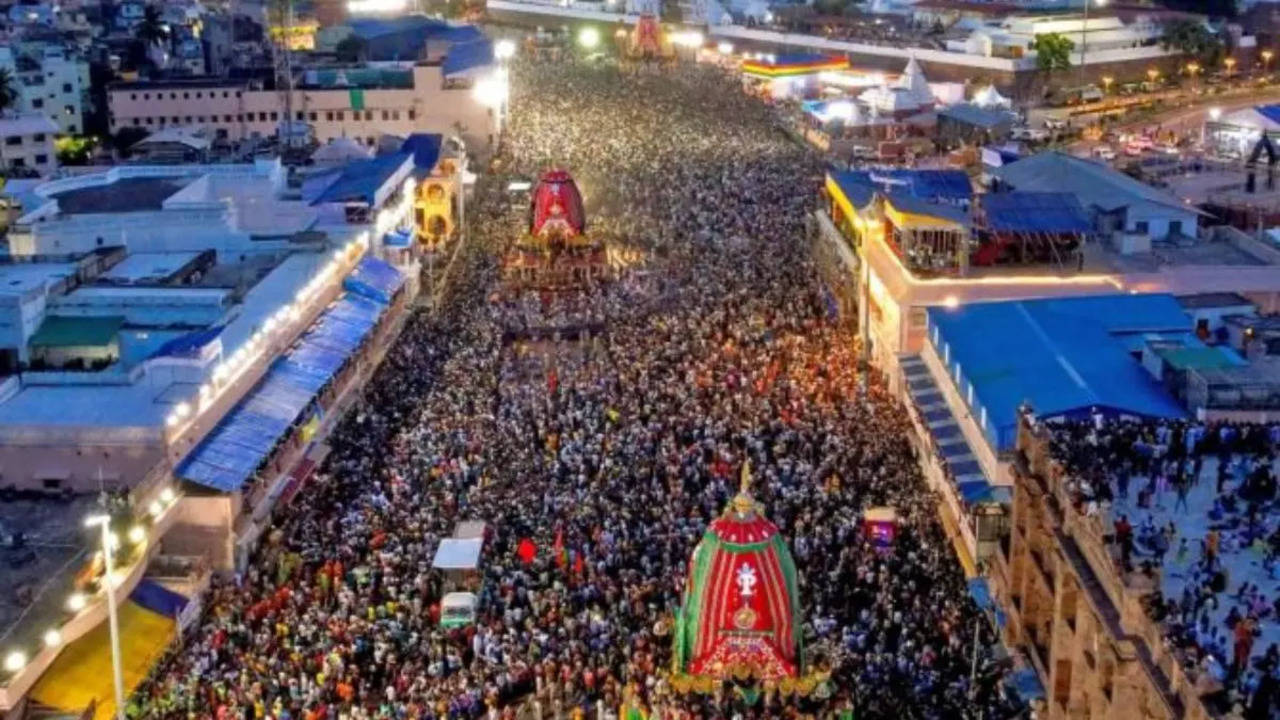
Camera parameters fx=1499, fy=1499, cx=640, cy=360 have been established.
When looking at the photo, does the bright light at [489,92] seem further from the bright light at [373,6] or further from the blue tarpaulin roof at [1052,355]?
the bright light at [373,6]

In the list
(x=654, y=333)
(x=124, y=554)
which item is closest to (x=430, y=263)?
(x=654, y=333)

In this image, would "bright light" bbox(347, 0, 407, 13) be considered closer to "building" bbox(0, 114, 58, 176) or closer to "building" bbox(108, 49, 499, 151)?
"building" bbox(108, 49, 499, 151)

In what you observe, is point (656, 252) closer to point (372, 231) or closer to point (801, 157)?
point (372, 231)

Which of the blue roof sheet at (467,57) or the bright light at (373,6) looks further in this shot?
the bright light at (373,6)

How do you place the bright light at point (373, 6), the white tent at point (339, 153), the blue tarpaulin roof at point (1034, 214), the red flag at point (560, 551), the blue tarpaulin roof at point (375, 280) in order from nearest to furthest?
the red flag at point (560, 551), the blue tarpaulin roof at point (1034, 214), the blue tarpaulin roof at point (375, 280), the white tent at point (339, 153), the bright light at point (373, 6)

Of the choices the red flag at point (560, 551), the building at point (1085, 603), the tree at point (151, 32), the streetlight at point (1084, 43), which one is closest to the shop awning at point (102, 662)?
the red flag at point (560, 551)

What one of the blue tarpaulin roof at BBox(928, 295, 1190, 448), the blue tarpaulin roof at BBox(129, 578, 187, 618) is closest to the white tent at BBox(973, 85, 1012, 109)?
the blue tarpaulin roof at BBox(928, 295, 1190, 448)
